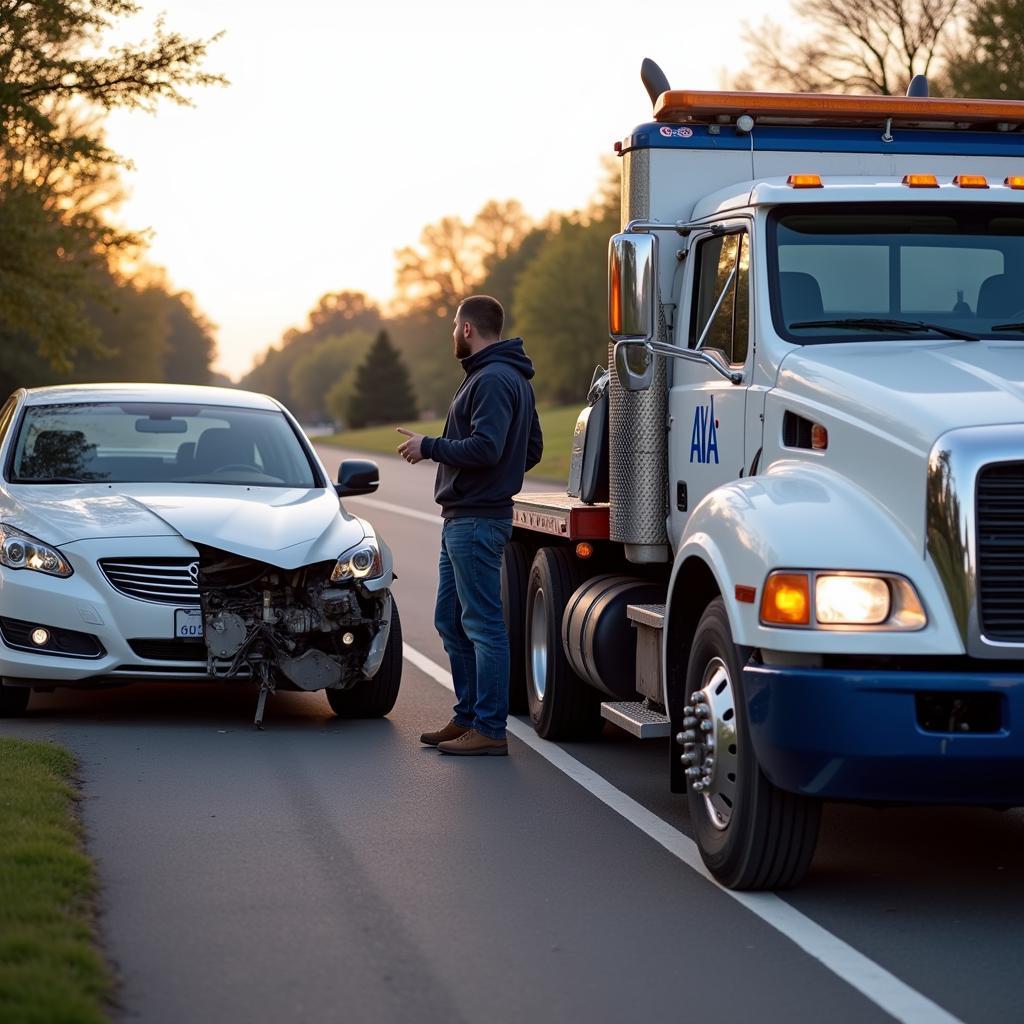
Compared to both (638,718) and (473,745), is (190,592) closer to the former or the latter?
(473,745)

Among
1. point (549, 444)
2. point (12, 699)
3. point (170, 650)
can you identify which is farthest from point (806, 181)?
point (549, 444)

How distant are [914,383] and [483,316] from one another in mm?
3049

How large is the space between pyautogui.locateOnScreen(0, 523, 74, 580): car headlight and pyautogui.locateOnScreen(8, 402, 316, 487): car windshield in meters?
0.99

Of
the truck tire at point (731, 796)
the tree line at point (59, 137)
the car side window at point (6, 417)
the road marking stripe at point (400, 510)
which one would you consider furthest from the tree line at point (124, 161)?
the truck tire at point (731, 796)

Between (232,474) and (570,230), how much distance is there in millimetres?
101434

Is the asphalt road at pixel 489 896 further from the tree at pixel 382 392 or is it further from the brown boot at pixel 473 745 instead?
the tree at pixel 382 392

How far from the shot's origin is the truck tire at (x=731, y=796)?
641cm

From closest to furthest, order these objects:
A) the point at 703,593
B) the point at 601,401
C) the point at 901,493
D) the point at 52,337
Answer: the point at 901,493 → the point at 703,593 → the point at 601,401 → the point at 52,337

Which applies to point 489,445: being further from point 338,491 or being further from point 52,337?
point 52,337

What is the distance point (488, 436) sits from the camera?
29.3 feet

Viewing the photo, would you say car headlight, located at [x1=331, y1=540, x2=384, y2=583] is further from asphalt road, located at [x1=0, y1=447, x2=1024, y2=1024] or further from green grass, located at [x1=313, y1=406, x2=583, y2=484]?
green grass, located at [x1=313, y1=406, x2=583, y2=484]

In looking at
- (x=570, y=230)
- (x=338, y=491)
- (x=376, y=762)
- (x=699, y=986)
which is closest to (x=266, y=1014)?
(x=699, y=986)

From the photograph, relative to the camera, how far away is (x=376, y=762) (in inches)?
353

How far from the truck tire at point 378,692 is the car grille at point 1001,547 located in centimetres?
456
